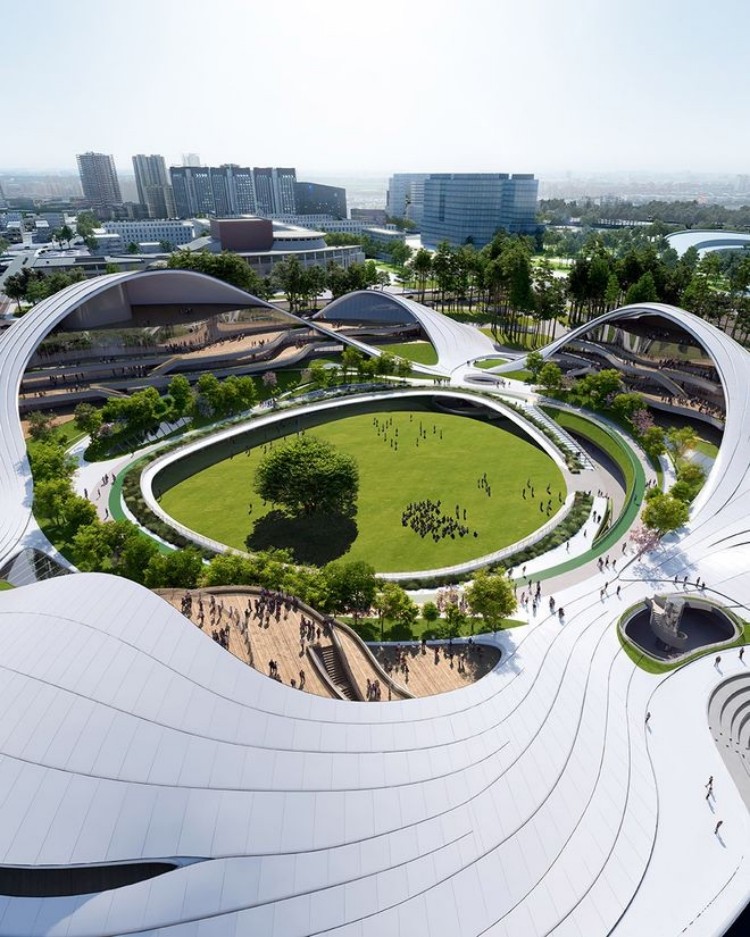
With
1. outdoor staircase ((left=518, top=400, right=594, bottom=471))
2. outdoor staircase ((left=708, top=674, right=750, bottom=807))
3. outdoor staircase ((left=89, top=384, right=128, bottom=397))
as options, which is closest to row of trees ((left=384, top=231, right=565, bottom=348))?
outdoor staircase ((left=518, top=400, right=594, bottom=471))

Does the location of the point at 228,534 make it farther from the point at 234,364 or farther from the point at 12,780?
the point at 234,364

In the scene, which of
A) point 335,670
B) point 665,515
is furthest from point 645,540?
point 335,670

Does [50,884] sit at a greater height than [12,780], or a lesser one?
lesser

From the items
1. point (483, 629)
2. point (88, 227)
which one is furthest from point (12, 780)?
point (88, 227)

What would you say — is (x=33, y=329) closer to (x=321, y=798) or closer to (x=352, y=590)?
(x=352, y=590)

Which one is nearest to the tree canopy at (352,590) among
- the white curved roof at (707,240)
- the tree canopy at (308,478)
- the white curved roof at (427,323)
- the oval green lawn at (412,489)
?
the oval green lawn at (412,489)

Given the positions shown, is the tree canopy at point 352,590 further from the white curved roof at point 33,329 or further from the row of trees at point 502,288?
the row of trees at point 502,288
